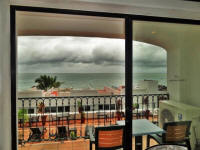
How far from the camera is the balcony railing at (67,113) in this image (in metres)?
2.07

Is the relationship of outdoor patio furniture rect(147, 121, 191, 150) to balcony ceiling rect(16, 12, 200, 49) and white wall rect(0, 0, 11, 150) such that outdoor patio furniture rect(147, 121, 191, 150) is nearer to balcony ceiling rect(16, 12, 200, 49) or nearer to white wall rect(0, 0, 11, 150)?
balcony ceiling rect(16, 12, 200, 49)

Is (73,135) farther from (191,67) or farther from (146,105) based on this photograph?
(191,67)

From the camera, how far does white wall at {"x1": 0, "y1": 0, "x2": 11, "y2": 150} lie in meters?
1.26

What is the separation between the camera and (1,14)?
1.22 m

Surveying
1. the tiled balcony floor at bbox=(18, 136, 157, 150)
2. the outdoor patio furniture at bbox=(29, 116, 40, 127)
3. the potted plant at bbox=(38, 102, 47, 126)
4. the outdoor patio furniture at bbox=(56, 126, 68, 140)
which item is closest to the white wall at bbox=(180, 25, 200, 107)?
the tiled balcony floor at bbox=(18, 136, 157, 150)

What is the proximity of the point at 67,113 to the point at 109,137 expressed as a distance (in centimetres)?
272

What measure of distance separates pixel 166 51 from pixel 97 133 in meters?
1.51

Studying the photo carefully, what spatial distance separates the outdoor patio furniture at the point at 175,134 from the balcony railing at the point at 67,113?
218mm

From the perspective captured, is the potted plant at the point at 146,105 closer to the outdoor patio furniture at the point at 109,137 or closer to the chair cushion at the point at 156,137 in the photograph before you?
the chair cushion at the point at 156,137

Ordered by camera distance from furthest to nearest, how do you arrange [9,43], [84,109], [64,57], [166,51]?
1. [64,57]
2. [84,109]
3. [166,51]
4. [9,43]

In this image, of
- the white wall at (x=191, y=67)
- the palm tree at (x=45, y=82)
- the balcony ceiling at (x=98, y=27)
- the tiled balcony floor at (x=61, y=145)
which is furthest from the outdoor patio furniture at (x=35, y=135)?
the white wall at (x=191, y=67)

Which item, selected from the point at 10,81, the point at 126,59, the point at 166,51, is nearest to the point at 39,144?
the point at 10,81

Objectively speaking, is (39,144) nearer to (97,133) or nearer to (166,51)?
(97,133)

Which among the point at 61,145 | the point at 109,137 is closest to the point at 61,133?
the point at 61,145
